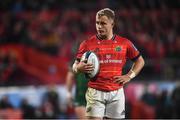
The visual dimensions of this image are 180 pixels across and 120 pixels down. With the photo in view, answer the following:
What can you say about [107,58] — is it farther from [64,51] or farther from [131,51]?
[64,51]

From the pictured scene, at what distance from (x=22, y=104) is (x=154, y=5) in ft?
20.0

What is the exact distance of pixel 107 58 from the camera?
6.47 m

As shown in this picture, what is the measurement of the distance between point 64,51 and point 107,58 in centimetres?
922

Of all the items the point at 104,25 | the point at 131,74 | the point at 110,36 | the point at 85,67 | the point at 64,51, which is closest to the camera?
the point at 85,67

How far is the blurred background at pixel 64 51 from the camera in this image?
13.3 meters

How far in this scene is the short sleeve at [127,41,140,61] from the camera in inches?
263

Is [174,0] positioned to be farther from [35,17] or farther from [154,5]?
[35,17]

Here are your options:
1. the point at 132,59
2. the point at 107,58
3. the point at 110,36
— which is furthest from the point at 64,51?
the point at 107,58

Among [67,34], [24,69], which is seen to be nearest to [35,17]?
[67,34]

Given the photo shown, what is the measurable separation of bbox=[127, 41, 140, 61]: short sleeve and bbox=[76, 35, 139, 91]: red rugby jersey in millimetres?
89

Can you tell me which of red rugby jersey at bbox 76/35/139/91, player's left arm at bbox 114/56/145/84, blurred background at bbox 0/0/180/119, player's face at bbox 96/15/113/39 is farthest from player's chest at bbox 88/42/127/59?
blurred background at bbox 0/0/180/119

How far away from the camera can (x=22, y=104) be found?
520 inches

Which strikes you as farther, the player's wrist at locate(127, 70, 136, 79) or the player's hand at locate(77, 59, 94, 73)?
the player's wrist at locate(127, 70, 136, 79)

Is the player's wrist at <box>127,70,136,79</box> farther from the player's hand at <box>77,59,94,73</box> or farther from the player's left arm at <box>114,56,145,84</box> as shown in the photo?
the player's hand at <box>77,59,94,73</box>
